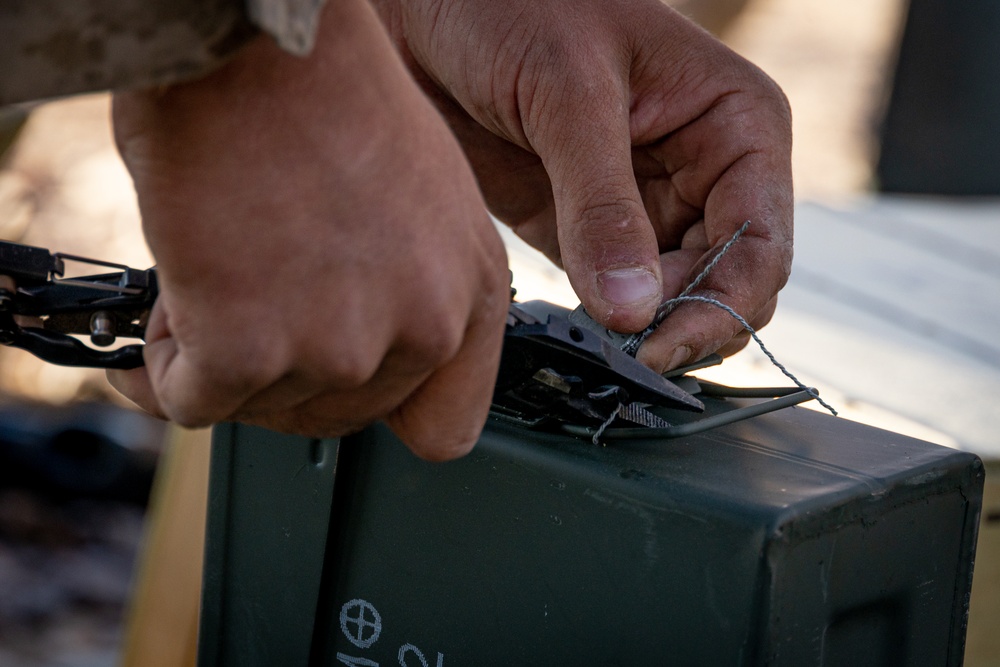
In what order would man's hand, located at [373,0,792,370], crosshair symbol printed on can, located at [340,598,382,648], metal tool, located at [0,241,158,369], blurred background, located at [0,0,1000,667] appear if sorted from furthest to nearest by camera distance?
1. blurred background, located at [0,0,1000,667]
2. man's hand, located at [373,0,792,370]
3. crosshair symbol printed on can, located at [340,598,382,648]
4. metal tool, located at [0,241,158,369]

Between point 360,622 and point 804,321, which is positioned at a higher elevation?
point 804,321

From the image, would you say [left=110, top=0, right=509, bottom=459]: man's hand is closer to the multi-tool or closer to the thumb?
the multi-tool

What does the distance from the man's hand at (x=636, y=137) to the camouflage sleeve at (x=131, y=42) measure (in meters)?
0.57

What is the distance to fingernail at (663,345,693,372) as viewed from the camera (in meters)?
0.96

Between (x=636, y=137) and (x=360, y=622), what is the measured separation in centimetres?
65

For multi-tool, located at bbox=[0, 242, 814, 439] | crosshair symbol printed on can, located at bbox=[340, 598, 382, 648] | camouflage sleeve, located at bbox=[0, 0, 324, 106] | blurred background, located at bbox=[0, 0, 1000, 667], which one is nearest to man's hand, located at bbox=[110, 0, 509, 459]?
camouflage sleeve, located at bbox=[0, 0, 324, 106]

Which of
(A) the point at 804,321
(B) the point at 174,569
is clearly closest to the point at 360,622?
(B) the point at 174,569

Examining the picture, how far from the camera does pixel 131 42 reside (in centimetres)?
44

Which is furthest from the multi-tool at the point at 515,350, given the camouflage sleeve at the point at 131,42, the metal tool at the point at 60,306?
the camouflage sleeve at the point at 131,42

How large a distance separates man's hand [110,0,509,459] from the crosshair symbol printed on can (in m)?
0.39

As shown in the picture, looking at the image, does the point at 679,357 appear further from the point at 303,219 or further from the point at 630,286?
the point at 303,219

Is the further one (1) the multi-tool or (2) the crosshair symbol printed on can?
(2) the crosshair symbol printed on can

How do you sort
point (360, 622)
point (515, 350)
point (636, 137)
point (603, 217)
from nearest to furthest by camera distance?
point (515, 350), point (360, 622), point (603, 217), point (636, 137)

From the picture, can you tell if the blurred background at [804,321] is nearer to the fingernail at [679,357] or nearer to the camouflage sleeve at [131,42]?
the fingernail at [679,357]
